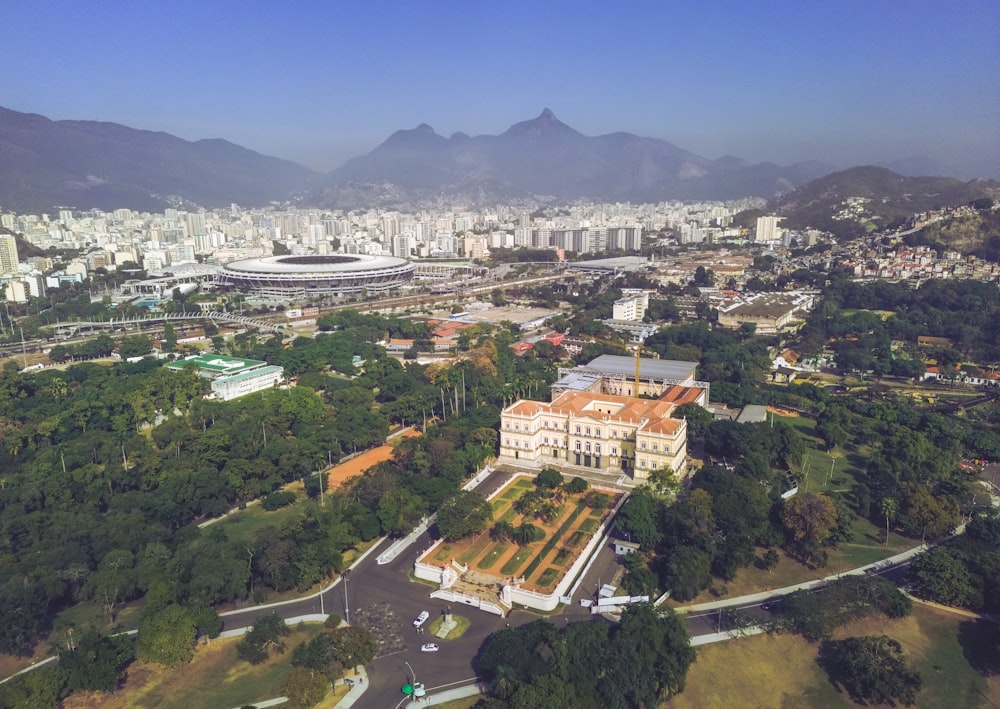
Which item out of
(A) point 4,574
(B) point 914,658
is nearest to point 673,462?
(B) point 914,658

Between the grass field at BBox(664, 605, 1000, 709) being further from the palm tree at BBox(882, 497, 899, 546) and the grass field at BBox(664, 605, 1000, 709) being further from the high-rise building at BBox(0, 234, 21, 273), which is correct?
the high-rise building at BBox(0, 234, 21, 273)

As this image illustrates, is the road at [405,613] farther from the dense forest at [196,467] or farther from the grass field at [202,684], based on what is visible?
the grass field at [202,684]

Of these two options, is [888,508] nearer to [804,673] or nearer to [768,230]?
[804,673]

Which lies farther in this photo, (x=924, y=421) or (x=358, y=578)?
(x=924, y=421)

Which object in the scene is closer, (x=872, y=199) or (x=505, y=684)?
(x=505, y=684)

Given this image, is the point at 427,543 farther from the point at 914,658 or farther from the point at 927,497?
the point at 927,497

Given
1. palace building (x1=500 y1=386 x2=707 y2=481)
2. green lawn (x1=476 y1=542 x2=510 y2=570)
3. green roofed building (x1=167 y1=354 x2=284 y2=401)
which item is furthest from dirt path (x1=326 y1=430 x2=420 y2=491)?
green roofed building (x1=167 y1=354 x2=284 y2=401)

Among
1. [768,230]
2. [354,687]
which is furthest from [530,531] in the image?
[768,230]
